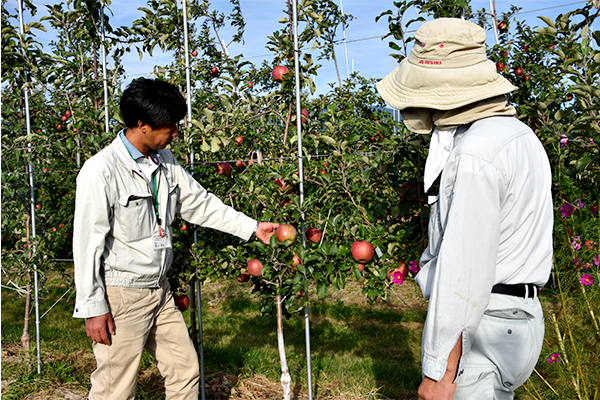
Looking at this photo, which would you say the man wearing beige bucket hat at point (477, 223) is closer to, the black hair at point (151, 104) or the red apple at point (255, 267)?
the black hair at point (151, 104)

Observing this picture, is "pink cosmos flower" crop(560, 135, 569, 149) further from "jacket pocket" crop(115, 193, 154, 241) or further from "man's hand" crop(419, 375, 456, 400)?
"jacket pocket" crop(115, 193, 154, 241)

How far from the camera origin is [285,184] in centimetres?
221

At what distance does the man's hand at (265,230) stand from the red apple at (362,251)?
1.31 ft

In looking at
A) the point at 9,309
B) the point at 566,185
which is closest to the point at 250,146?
the point at 566,185

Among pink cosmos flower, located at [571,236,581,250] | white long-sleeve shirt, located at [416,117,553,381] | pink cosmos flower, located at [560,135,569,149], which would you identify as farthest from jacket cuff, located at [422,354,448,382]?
A: pink cosmos flower, located at [571,236,581,250]

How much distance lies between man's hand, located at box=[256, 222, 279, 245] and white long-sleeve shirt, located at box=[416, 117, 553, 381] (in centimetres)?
107

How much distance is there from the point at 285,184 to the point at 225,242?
0.53 meters

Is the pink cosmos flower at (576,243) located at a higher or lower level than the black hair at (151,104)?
lower

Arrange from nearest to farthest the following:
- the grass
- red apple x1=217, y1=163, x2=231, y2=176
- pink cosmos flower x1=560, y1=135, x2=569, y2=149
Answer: pink cosmos flower x1=560, y1=135, x2=569, y2=149
red apple x1=217, y1=163, x2=231, y2=176
the grass

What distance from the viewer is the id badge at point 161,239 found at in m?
1.86

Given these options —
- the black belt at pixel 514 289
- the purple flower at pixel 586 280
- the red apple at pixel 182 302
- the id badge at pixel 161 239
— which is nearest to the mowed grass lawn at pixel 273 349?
the red apple at pixel 182 302

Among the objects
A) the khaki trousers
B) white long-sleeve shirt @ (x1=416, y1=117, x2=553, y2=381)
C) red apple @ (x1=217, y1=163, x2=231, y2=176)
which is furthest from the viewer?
red apple @ (x1=217, y1=163, x2=231, y2=176)

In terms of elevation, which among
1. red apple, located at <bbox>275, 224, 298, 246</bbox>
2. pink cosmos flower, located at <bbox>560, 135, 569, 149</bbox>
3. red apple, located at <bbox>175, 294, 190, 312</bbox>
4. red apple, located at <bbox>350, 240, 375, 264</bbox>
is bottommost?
red apple, located at <bbox>175, 294, 190, 312</bbox>

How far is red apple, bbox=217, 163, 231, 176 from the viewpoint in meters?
2.52
